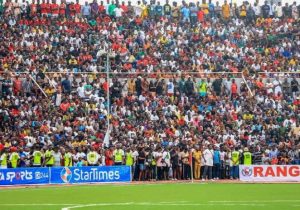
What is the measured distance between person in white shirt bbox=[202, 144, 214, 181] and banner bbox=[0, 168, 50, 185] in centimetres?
718

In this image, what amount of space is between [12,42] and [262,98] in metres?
13.1

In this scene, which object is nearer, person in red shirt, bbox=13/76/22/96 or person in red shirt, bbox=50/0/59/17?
person in red shirt, bbox=13/76/22/96

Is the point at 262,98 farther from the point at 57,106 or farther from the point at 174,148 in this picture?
the point at 57,106

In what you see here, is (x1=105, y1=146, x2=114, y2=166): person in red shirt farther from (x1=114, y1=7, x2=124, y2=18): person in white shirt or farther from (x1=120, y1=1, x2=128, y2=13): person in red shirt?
(x1=120, y1=1, x2=128, y2=13): person in red shirt

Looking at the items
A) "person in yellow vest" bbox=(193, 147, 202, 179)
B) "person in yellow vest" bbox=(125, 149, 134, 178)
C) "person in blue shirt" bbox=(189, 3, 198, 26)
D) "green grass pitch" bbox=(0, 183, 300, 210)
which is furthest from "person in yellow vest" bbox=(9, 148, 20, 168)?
"person in blue shirt" bbox=(189, 3, 198, 26)

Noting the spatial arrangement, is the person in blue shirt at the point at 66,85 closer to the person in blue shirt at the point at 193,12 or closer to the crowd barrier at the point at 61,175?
the crowd barrier at the point at 61,175

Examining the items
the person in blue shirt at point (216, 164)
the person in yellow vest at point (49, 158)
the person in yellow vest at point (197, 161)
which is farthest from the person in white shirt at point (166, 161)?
the person in yellow vest at point (49, 158)

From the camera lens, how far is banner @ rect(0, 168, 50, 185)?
31734 millimetres

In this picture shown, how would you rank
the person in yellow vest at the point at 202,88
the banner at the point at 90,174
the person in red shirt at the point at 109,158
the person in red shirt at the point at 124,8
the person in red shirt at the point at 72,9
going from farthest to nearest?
the person in red shirt at the point at 124,8 → the person in red shirt at the point at 72,9 → the person in yellow vest at the point at 202,88 → the person in red shirt at the point at 109,158 → the banner at the point at 90,174

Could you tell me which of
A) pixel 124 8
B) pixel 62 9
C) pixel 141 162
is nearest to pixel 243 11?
pixel 124 8

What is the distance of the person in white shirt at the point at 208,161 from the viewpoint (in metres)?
35.6

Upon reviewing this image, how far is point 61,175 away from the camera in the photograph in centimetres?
3262

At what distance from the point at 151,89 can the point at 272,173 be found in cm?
900

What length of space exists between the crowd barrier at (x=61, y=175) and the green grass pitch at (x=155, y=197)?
1.55 meters
